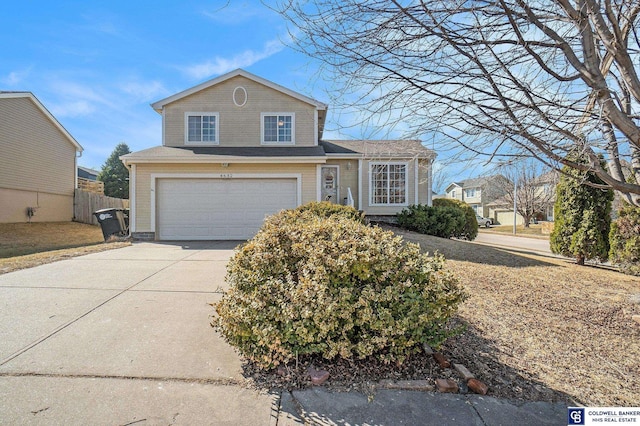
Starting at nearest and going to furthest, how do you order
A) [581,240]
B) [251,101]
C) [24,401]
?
[24,401] → [581,240] → [251,101]

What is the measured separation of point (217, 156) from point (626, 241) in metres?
12.0

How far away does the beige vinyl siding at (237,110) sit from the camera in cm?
1248

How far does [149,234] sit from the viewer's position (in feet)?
36.8

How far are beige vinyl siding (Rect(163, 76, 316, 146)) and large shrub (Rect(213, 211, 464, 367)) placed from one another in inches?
412

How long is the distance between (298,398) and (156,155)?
1105 cm

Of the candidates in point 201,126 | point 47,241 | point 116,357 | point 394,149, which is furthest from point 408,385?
point 47,241

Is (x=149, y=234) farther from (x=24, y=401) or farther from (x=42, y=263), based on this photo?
(x=24, y=401)

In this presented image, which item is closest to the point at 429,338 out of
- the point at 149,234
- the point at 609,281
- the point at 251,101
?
the point at 609,281

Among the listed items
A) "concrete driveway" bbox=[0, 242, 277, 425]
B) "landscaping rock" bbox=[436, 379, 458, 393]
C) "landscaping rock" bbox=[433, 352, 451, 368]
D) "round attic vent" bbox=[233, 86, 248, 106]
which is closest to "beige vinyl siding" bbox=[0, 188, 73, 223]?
"round attic vent" bbox=[233, 86, 248, 106]

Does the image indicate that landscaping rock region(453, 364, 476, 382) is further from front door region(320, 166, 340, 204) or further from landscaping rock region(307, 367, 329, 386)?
front door region(320, 166, 340, 204)

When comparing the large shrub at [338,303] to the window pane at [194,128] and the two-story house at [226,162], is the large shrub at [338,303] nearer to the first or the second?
the two-story house at [226,162]

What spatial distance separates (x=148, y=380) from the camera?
2.51 meters

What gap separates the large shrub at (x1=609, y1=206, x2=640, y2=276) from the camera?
6852 millimetres

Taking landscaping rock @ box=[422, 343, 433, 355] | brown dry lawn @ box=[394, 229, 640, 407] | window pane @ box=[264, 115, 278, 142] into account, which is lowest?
brown dry lawn @ box=[394, 229, 640, 407]
